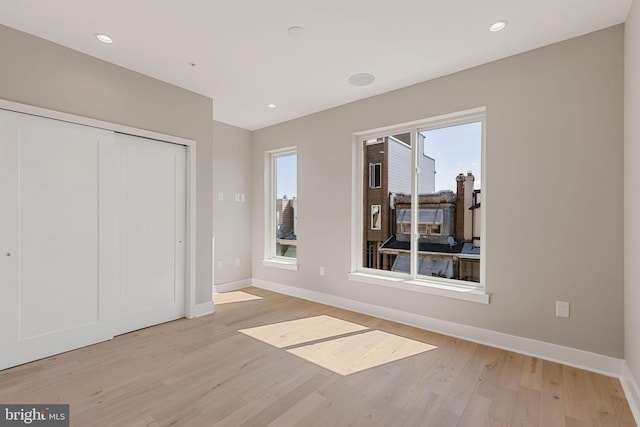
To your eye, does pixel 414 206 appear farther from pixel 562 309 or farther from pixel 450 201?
pixel 562 309

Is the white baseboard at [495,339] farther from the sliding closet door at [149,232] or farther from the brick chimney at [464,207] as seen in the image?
the sliding closet door at [149,232]

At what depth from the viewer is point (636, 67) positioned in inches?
77.1

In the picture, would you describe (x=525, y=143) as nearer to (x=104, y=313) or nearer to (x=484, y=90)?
(x=484, y=90)

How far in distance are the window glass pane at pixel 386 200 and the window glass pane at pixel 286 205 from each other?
1.22m

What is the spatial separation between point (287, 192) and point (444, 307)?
2893 millimetres

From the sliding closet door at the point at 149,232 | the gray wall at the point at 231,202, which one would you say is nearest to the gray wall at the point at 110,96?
the sliding closet door at the point at 149,232

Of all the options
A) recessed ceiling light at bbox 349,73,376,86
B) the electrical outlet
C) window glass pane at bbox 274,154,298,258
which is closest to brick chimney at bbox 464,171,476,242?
the electrical outlet

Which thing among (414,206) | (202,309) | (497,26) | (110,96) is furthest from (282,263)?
(497,26)

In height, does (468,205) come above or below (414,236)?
above

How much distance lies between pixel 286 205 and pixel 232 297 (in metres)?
1.66

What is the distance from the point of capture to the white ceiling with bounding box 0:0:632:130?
2.12m

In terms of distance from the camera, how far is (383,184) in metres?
3.82

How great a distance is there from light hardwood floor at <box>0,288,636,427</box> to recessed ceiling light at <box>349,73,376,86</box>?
271cm

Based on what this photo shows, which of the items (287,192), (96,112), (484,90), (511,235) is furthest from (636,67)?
(96,112)
